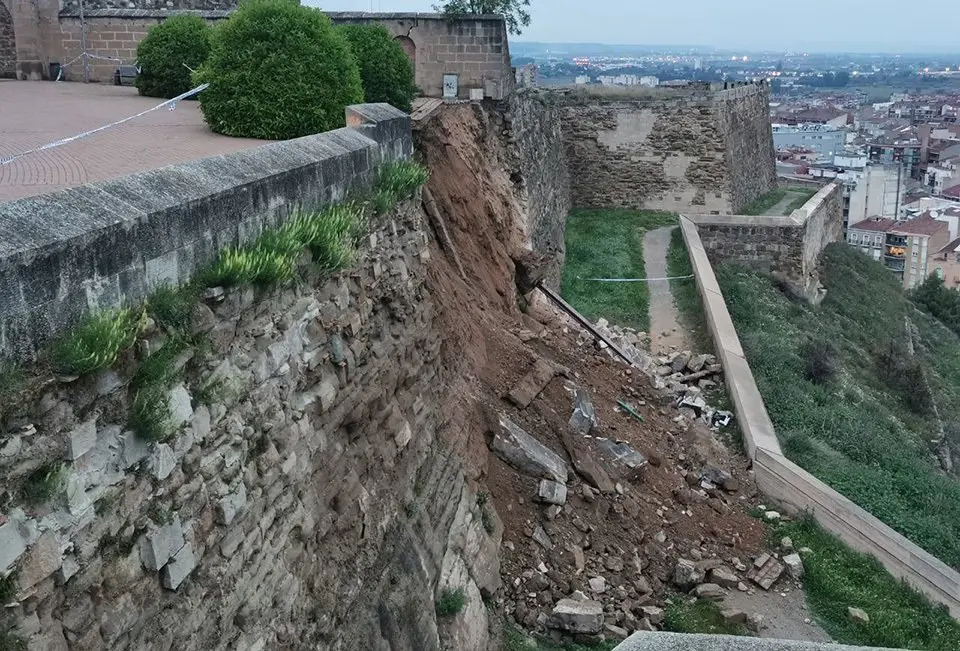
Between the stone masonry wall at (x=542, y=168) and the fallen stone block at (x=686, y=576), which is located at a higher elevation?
the stone masonry wall at (x=542, y=168)

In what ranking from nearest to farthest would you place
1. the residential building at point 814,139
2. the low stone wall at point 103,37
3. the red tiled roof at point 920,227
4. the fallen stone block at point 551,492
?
the fallen stone block at point 551,492, the low stone wall at point 103,37, the red tiled roof at point 920,227, the residential building at point 814,139

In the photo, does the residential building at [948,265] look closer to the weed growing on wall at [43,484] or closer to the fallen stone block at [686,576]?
the fallen stone block at [686,576]

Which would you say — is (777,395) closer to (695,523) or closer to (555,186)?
(695,523)

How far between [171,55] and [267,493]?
10.1 meters

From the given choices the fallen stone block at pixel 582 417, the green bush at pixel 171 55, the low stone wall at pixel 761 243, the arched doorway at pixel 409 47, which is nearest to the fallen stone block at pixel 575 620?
the fallen stone block at pixel 582 417

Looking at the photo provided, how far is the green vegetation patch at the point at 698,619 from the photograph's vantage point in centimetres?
769

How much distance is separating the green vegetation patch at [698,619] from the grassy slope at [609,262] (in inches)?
318

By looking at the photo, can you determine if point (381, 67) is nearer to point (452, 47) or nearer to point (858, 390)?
point (452, 47)

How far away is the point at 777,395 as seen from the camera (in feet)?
44.5

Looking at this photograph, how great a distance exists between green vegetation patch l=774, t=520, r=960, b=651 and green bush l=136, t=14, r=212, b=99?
9707 mm

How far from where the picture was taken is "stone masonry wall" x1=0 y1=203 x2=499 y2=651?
3359 millimetres

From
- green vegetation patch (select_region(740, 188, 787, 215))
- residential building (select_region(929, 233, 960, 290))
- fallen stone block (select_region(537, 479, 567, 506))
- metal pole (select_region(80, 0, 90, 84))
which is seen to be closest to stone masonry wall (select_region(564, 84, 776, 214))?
green vegetation patch (select_region(740, 188, 787, 215))

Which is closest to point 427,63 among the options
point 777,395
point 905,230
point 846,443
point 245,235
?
point 777,395

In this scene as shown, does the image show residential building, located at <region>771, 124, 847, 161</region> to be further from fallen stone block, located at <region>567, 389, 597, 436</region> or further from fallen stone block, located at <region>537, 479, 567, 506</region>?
fallen stone block, located at <region>537, 479, 567, 506</region>
